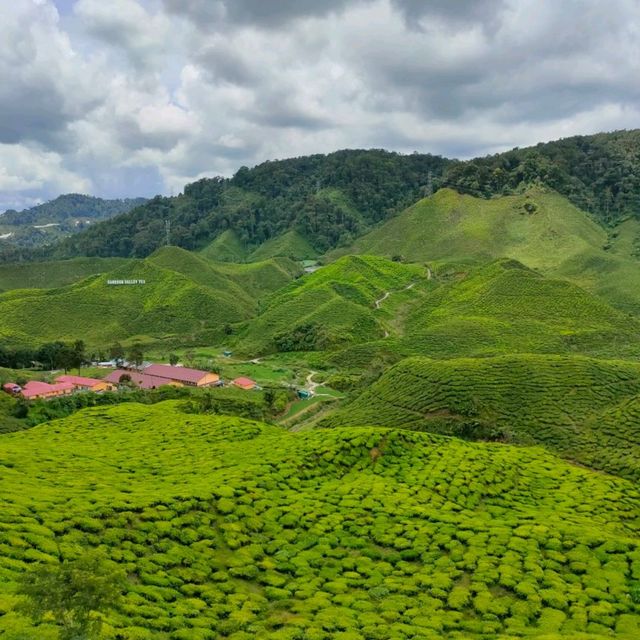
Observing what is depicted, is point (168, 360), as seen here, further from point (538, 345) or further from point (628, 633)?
point (628, 633)

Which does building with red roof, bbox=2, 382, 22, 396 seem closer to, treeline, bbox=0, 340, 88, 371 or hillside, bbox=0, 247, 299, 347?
treeline, bbox=0, 340, 88, 371

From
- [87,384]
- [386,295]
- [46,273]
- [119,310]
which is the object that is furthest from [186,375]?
[46,273]

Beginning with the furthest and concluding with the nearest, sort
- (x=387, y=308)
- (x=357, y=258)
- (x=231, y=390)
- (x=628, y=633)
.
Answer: (x=357, y=258)
(x=387, y=308)
(x=231, y=390)
(x=628, y=633)

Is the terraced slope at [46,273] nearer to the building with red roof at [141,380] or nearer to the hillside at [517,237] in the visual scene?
the hillside at [517,237]

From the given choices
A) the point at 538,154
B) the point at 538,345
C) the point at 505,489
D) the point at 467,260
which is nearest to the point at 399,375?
the point at 505,489

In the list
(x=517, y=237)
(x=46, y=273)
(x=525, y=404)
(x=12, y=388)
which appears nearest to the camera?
(x=525, y=404)

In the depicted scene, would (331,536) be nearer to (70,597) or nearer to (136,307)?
(70,597)
